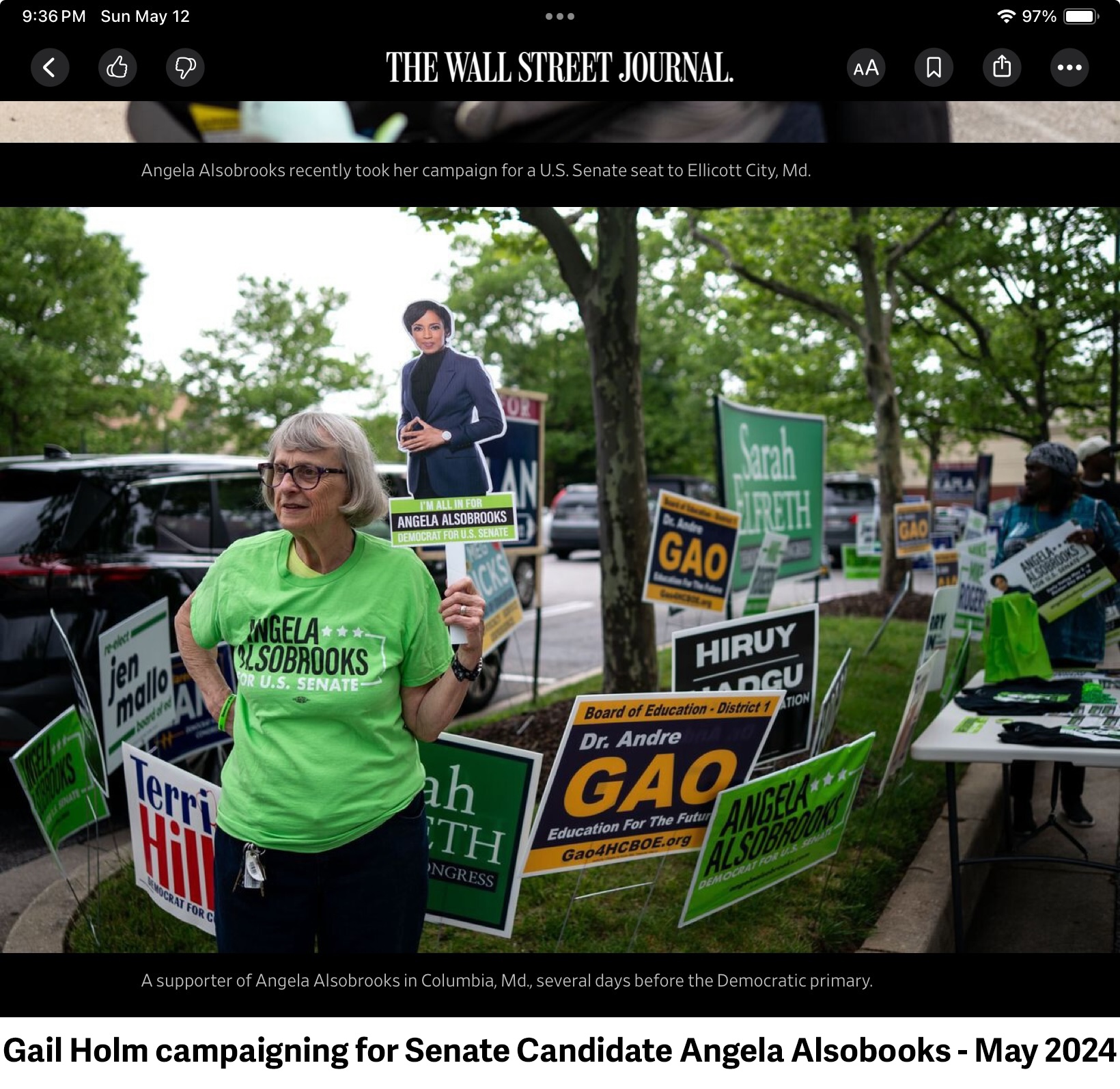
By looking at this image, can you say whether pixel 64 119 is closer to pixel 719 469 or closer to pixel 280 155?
pixel 280 155

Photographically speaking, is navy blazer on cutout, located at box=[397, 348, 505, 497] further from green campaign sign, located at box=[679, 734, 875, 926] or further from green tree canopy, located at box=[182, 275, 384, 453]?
green tree canopy, located at box=[182, 275, 384, 453]

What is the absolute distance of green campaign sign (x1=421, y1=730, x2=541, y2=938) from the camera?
116 inches

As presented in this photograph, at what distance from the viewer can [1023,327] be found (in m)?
13.9

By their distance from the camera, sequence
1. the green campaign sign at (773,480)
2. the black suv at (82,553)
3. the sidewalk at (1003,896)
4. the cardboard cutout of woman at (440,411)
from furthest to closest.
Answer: the green campaign sign at (773,480)
the black suv at (82,553)
the sidewalk at (1003,896)
the cardboard cutout of woman at (440,411)

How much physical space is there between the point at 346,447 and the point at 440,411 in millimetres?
580

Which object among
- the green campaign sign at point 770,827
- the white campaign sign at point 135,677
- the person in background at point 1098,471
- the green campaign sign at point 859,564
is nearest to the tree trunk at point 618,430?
the green campaign sign at point 770,827

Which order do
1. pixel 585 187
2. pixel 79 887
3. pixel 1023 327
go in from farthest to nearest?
pixel 1023 327, pixel 79 887, pixel 585 187

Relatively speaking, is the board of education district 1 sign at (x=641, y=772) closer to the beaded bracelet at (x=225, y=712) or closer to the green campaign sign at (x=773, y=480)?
the beaded bracelet at (x=225, y=712)

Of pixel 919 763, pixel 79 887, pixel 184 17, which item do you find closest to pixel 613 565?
pixel 919 763

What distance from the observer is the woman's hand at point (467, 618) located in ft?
7.44

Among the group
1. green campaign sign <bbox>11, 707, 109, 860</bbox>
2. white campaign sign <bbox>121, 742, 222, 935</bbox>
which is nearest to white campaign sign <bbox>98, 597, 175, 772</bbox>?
green campaign sign <bbox>11, 707, 109, 860</bbox>

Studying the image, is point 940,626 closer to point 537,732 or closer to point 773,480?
point 773,480

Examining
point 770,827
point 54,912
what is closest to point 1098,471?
point 770,827
